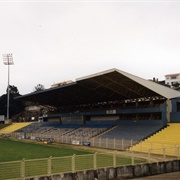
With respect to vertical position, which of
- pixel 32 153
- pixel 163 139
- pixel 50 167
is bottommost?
pixel 32 153

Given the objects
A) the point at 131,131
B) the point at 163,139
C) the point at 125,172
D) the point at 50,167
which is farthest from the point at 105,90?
the point at 50,167

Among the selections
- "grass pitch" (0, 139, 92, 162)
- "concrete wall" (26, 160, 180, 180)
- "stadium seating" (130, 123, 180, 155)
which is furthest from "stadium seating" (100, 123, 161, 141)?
"concrete wall" (26, 160, 180, 180)

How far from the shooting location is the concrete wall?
48.4 feet

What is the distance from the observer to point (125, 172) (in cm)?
1628

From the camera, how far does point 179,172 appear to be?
17.8m

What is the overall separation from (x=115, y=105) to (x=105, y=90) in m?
7.51

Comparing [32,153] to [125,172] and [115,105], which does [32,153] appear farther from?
[115,105]

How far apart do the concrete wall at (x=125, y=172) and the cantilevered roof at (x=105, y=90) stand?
15.7 metres

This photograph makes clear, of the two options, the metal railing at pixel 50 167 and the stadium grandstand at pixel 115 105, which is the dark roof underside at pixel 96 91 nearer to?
the stadium grandstand at pixel 115 105

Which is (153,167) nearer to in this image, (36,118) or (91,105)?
(91,105)

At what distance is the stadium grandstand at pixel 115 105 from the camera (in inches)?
1423

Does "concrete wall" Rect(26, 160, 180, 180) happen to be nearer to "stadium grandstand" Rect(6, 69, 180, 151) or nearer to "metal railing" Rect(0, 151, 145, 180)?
"metal railing" Rect(0, 151, 145, 180)

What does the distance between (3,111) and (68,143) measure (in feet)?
235

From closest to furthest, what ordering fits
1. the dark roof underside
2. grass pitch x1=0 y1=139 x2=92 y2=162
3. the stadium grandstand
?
grass pitch x1=0 y1=139 x2=92 y2=162, the stadium grandstand, the dark roof underside
